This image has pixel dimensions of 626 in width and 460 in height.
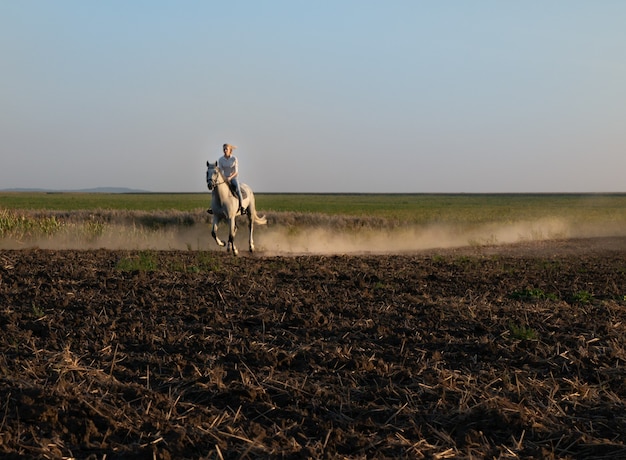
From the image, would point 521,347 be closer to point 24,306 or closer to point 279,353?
point 279,353

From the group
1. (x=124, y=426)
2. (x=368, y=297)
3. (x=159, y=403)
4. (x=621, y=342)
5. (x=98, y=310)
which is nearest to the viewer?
(x=124, y=426)

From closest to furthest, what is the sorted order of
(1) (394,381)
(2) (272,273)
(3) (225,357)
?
1. (1) (394,381)
2. (3) (225,357)
3. (2) (272,273)

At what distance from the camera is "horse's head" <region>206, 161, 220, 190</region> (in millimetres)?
19500

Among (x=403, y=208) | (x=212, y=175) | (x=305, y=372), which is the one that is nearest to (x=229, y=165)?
(x=212, y=175)

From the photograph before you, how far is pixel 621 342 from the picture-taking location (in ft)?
26.0

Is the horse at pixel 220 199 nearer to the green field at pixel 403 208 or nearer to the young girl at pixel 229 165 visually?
the young girl at pixel 229 165

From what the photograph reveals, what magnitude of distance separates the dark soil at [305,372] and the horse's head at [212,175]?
25.4 ft

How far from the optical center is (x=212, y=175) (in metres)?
19.5

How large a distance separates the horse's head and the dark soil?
25.4 ft

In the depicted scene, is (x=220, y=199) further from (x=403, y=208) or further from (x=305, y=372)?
(x=403, y=208)

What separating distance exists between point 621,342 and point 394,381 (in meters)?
3.07

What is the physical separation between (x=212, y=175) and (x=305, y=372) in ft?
44.0

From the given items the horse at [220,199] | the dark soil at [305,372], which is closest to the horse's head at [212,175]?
the horse at [220,199]

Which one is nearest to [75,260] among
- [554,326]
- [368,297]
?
[368,297]
